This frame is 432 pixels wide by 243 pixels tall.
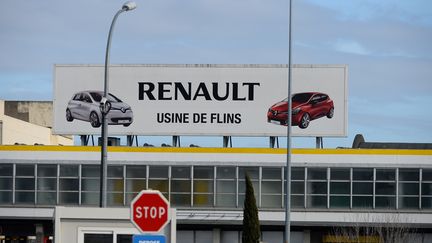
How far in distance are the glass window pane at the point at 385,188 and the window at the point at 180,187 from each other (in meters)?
9.17

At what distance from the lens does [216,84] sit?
5678cm

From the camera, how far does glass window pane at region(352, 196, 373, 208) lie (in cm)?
5469

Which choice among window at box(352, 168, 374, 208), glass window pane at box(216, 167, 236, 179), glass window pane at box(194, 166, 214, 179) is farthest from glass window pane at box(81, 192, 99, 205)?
window at box(352, 168, 374, 208)

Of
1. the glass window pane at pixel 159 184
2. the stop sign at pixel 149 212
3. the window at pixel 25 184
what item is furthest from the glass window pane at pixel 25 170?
the stop sign at pixel 149 212

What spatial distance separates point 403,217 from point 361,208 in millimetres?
2043

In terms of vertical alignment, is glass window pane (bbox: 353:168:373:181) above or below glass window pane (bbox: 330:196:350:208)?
above

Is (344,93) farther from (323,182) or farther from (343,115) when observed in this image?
(323,182)

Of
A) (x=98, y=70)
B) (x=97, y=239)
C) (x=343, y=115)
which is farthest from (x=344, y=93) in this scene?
(x=97, y=239)

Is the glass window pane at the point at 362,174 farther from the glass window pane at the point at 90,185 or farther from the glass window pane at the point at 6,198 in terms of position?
the glass window pane at the point at 6,198

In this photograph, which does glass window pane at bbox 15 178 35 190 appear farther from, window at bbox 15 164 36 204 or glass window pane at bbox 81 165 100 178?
glass window pane at bbox 81 165 100 178

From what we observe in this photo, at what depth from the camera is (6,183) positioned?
186 ft

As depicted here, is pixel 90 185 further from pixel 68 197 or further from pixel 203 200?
pixel 203 200

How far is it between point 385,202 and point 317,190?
10.9 ft

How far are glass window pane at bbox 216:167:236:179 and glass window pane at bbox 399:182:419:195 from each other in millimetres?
8094
